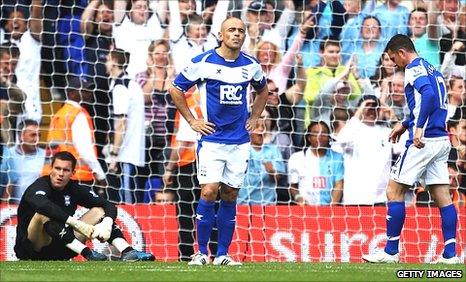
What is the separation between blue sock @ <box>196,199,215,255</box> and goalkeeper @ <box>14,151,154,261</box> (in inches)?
40.1

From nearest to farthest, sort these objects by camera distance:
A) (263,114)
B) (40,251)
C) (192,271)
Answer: (192,271) < (40,251) < (263,114)

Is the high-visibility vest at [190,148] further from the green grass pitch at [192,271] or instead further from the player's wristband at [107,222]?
the green grass pitch at [192,271]

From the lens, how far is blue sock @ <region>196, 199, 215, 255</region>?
11.2 metres

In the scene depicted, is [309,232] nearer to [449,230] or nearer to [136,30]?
[449,230]

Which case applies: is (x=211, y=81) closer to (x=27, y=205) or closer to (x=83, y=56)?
(x=27, y=205)

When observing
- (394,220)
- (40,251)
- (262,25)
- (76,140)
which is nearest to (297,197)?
(262,25)

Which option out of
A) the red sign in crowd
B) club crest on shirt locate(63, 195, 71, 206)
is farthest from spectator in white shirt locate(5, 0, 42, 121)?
club crest on shirt locate(63, 195, 71, 206)

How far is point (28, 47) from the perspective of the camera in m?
15.6

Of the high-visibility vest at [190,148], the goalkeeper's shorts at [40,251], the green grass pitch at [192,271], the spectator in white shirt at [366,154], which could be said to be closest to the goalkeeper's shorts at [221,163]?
the green grass pitch at [192,271]

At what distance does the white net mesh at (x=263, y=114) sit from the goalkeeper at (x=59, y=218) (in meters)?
1.48

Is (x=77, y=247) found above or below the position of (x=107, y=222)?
below

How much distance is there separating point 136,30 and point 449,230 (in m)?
6.02

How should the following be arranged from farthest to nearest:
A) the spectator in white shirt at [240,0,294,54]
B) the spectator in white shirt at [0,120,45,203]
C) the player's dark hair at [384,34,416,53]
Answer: the spectator in white shirt at [240,0,294,54] < the spectator in white shirt at [0,120,45,203] < the player's dark hair at [384,34,416,53]

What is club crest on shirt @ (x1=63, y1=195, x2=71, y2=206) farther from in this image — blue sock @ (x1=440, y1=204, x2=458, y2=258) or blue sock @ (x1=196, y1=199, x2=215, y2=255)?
blue sock @ (x1=440, y1=204, x2=458, y2=258)
